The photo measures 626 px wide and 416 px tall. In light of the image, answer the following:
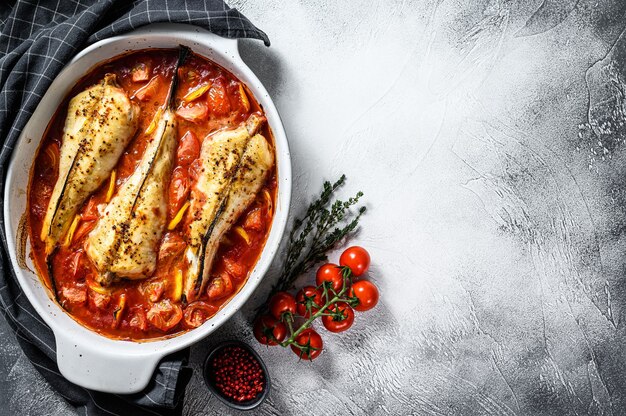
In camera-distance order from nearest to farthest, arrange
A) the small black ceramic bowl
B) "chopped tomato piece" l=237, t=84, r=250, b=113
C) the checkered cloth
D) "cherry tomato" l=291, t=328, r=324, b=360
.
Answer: the checkered cloth < "chopped tomato piece" l=237, t=84, r=250, b=113 < the small black ceramic bowl < "cherry tomato" l=291, t=328, r=324, b=360

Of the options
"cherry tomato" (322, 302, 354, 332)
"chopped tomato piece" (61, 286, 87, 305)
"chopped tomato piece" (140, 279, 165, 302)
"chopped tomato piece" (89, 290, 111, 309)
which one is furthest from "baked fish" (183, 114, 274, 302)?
"cherry tomato" (322, 302, 354, 332)

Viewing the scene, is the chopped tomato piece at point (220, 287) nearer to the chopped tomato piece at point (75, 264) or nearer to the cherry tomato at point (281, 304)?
the cherry tomato at point (281, 304)

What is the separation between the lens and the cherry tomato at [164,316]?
2.58m

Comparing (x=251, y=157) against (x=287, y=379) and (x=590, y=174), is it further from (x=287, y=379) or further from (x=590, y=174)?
(x=590, y=174)

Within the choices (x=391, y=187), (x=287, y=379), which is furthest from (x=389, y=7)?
(x=287, y=379)

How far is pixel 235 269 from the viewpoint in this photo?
264 cm

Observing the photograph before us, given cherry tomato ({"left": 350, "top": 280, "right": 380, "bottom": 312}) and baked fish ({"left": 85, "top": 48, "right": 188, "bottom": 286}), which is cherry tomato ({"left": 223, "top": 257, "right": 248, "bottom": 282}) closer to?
baked fish ({"left": 85, "top": 48, "right": 188, "bottom": 286})

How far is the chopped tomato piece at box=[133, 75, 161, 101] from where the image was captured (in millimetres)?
2580

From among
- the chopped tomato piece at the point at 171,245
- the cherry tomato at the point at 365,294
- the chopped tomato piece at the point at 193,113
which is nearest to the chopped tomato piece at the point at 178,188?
the chopped tomato piece at the point at 171,245

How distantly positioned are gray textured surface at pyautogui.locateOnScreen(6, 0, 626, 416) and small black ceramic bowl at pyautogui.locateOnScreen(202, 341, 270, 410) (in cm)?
16

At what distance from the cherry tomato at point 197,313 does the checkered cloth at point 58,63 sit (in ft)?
0.59

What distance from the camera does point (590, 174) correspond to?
302cm

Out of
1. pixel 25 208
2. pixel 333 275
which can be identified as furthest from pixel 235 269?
pixel 25 208

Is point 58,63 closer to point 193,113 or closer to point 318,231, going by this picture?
point 193,113
